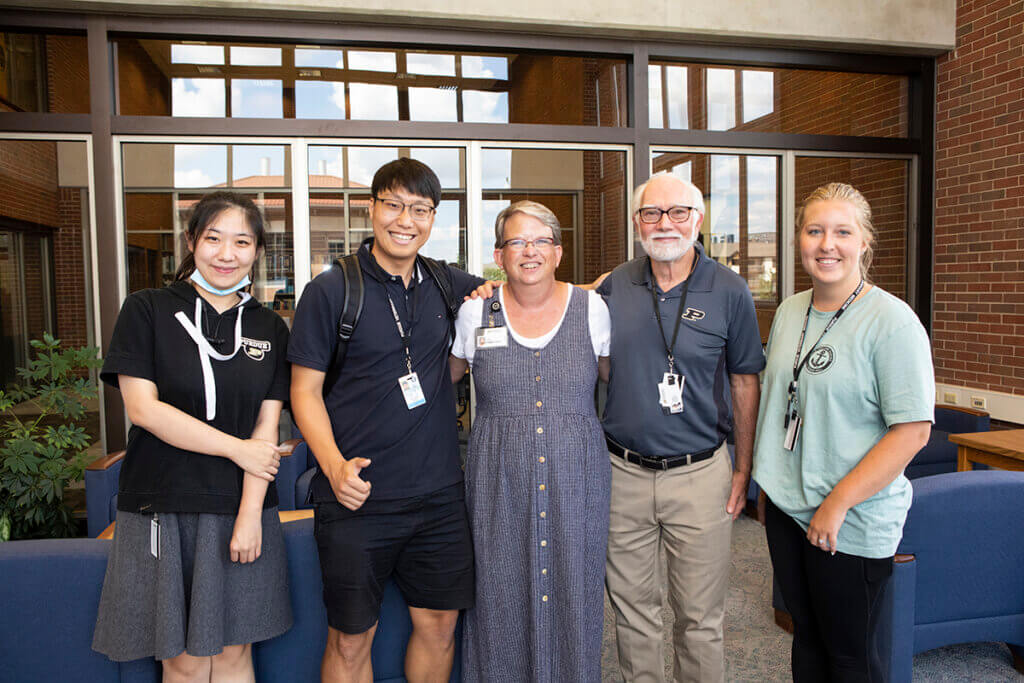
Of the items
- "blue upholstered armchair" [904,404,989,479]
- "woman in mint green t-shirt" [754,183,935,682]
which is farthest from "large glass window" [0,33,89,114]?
"blue upholstered armchair" [904,404,989,479]

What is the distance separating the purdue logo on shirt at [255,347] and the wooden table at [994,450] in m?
3.59

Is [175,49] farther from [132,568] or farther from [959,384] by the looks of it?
[959,384]

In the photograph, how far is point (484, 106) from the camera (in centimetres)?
497

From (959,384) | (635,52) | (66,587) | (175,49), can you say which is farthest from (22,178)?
(959,384)

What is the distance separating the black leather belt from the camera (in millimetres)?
2117

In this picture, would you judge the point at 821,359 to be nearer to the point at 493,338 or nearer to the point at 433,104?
the point at 493,338

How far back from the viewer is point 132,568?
5.55 feet

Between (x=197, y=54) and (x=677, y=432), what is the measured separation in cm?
438

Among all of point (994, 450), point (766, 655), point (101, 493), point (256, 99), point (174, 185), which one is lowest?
point (766, 655)

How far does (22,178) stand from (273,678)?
13.5 ft

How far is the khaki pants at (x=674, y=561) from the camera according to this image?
6.97 ft

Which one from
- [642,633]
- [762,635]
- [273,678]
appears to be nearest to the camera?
[273,678]

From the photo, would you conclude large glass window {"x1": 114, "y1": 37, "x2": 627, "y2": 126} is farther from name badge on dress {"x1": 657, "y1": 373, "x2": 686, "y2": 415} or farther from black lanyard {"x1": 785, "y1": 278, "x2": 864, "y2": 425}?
black lanyard {"x1": 785, "y1": 278, "x2": 864, "y2": 425}

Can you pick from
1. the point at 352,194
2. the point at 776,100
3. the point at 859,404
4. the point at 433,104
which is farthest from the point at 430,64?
the point at 859,404
